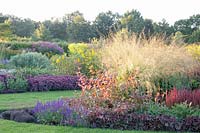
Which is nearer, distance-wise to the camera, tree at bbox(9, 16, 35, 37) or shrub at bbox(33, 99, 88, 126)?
shrub at bbox(33, 99, 88, 126)

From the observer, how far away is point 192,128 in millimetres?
6859

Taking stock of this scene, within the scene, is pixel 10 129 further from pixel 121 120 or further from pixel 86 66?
pixel 86 66

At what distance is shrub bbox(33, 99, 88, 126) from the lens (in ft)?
23.3

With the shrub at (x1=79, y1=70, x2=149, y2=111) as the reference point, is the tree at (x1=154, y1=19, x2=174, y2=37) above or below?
above

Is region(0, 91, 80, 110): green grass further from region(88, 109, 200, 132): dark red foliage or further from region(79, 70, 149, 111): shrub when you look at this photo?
region(88, 109, 200, 132): dark red foliage

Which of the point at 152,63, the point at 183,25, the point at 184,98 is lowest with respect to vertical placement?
the point at 184,98

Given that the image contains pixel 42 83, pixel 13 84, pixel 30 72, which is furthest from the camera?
pixel 30 72

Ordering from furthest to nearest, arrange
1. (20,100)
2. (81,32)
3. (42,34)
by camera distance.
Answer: (42,34)
(81,32)
(20,100)

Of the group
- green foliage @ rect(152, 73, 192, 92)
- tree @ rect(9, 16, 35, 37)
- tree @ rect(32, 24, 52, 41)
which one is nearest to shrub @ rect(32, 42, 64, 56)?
green foliage @ rect(152, 73, 192, 92)

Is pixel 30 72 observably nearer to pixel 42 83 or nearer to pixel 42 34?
pixel 42 83

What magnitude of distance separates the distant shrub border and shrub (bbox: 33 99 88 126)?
4706 mm

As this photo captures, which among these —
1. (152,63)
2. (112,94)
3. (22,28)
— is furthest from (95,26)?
(112,94)

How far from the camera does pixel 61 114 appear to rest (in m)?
7.34

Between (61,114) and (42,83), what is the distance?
538 cm
